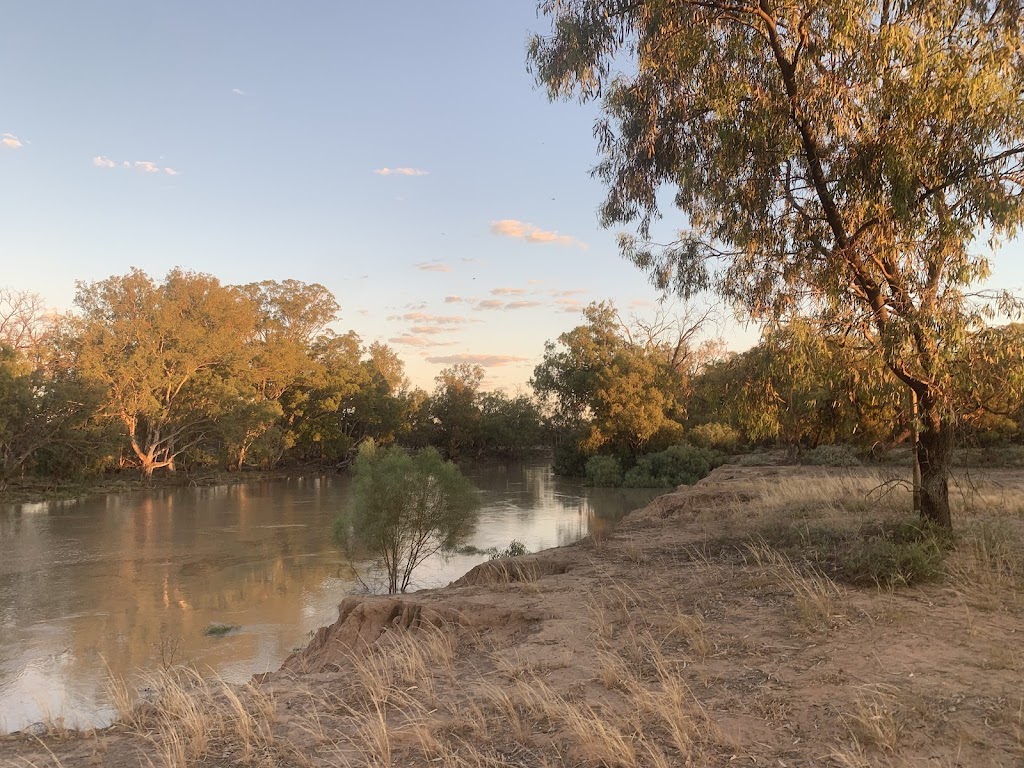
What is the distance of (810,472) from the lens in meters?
24.1

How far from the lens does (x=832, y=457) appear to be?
1081 inches

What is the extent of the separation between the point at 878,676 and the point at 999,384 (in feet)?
13.3

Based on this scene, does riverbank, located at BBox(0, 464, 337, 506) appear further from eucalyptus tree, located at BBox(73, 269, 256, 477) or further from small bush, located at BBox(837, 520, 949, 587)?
small bush, located at BBox(837, 520, 949, 587)

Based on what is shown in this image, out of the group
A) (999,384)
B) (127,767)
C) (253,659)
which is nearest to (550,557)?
(253,659)

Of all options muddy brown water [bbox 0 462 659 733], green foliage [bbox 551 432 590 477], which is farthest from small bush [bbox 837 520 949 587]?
green foliage [bbox 551 432 590 477]

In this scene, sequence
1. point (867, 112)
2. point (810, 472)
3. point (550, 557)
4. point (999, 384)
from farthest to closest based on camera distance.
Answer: point (810, 472), point (550, 557), point (867, 112), point (999, 384)

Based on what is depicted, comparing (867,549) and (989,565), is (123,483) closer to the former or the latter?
(867,549)

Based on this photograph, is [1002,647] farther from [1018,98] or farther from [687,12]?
[687,12]

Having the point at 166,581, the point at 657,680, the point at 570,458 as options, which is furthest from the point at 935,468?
the point at 570,458

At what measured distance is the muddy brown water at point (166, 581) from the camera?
9898 millimetres

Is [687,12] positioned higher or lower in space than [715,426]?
higher

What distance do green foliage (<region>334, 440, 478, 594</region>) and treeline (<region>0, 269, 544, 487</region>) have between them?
22580 mm

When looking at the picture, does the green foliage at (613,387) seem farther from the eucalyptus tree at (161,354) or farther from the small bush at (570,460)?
the eucalyptus tree at (161,354)

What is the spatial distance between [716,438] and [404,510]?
89.9ft
